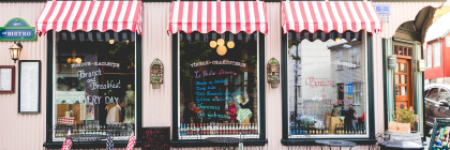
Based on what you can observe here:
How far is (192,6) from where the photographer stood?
6559 mm

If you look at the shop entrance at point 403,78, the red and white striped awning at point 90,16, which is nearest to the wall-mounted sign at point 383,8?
the shop entrance at point 403,78

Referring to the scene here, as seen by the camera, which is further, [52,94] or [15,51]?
[52,94]

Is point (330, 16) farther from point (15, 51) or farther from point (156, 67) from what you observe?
point (15, 51)

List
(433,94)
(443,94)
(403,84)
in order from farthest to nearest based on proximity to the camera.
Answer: (433,94), (443,94), (403,84)

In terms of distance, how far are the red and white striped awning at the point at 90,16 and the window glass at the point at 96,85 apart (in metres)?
0.78

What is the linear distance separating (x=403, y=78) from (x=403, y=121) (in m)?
1.48

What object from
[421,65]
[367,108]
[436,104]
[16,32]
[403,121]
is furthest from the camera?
[436,104]

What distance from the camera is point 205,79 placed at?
6.94 metres

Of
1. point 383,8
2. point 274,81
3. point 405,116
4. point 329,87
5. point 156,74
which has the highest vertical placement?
point 383,8

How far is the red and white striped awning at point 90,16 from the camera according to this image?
597 cm

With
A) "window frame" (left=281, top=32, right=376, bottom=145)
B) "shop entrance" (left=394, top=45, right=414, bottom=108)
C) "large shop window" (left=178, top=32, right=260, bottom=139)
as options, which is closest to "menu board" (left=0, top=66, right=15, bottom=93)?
"large shop window" (left=178, top=32, right=260, bottom=139)

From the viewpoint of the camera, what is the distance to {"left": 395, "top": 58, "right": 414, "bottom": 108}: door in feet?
24.5

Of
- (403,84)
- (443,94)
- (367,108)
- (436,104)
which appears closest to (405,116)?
(367,108)

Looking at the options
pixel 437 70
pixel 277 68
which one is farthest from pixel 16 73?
pixel 437 70
